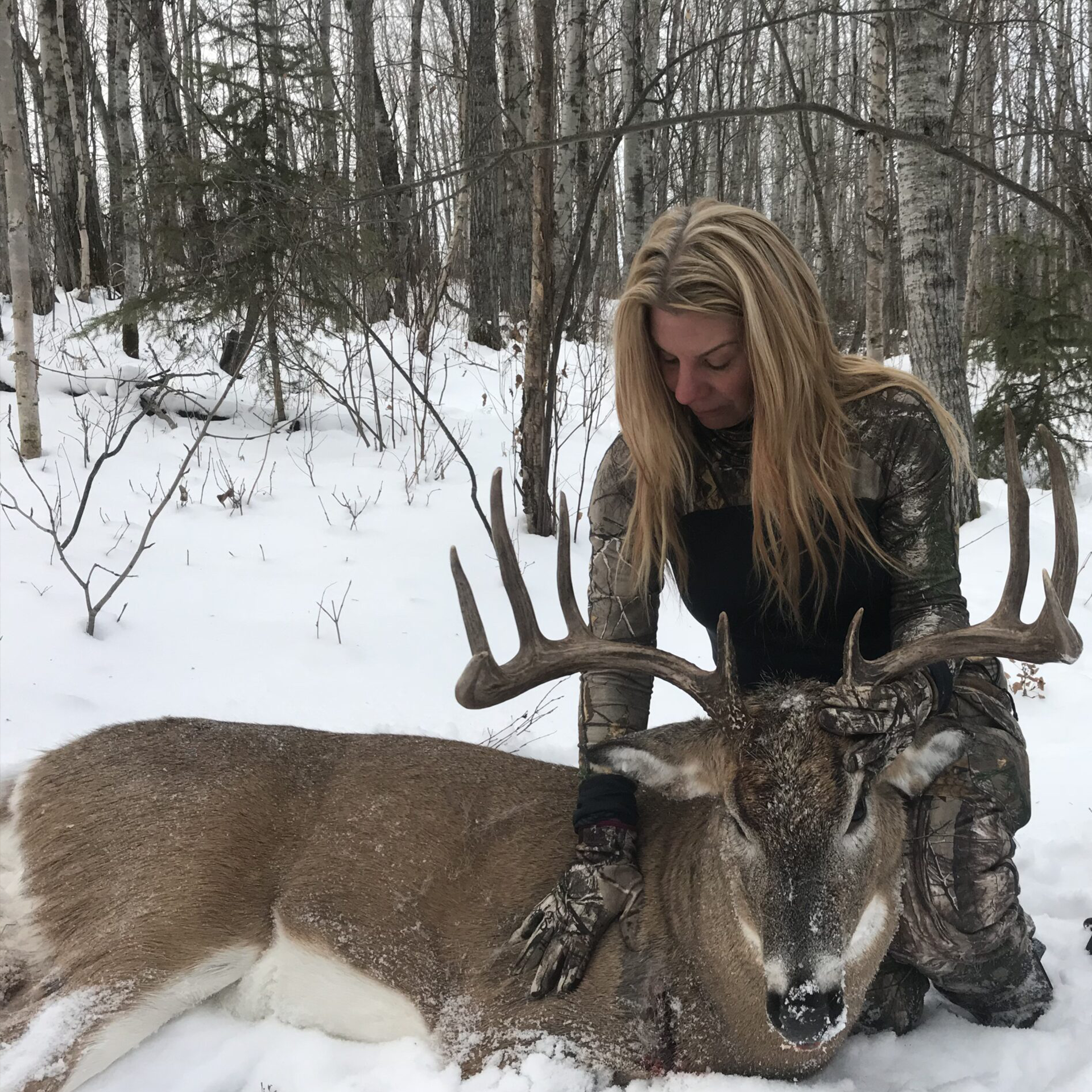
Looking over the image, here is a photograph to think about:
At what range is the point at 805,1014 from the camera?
2.15 m

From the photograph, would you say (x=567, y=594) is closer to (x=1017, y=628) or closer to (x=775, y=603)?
(x=775, y=603)

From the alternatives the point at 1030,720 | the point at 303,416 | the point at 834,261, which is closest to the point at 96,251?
the point at 303,416

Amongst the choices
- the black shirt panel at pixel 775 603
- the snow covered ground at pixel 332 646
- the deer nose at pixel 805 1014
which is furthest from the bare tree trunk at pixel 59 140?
the deer nose at pixel 805 1014

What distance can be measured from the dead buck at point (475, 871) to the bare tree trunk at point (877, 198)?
873 centimetres

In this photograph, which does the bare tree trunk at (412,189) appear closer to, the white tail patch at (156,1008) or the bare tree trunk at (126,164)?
the bare tree trunk at (126,164)

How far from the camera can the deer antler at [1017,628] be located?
7.33 ft

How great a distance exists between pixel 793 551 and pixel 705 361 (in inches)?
24.0

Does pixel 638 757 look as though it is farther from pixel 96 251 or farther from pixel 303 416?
pixel 96 251

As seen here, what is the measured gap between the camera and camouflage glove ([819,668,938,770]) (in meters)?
2.27

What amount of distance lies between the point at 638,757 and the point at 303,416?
23.9 feet

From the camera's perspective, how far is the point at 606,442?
9.94 metres

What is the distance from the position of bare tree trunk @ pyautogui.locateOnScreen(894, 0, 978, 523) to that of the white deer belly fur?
4.70 m

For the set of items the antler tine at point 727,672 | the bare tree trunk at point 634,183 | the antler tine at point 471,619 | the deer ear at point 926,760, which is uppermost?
the bare tree trunk at point 634,183

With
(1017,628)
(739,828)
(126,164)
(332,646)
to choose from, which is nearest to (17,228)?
(126,164)
